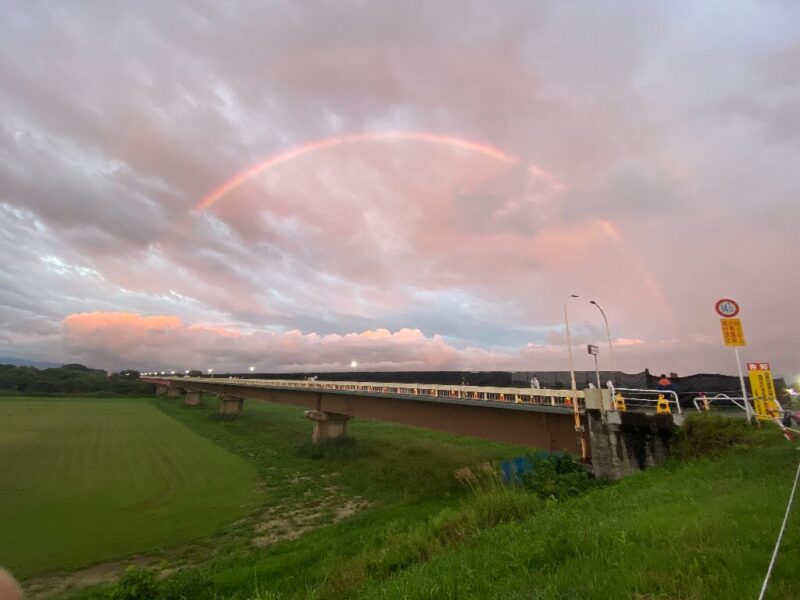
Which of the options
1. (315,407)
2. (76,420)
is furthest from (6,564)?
(76,420)

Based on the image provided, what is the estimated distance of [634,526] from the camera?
24.5 feet

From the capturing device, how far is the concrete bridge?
50.1ft

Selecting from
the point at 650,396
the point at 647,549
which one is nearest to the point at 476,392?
the point at 650,396

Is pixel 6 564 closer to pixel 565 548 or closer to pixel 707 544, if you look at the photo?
pixel 565 548

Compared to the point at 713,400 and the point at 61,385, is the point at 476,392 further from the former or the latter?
the point at 61,385

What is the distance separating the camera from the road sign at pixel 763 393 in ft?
46.6

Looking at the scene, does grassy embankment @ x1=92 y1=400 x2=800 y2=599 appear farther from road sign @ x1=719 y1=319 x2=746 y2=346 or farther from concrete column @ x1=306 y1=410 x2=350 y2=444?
concrete column @ x1=306 y1=410 x2=350 y2=444

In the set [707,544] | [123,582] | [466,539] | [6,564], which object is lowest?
[6,564]

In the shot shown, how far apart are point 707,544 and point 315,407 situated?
133 feet

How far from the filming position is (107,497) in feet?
73.7

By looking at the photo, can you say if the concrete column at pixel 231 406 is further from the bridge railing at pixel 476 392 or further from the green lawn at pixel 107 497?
the bridge railing at pixel 476 392

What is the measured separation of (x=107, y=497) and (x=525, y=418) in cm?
2399

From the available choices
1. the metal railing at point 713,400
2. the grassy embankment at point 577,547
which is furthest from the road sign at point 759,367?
the grassy embankment at point 577,547

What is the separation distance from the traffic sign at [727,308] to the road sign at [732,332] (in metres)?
0.23
